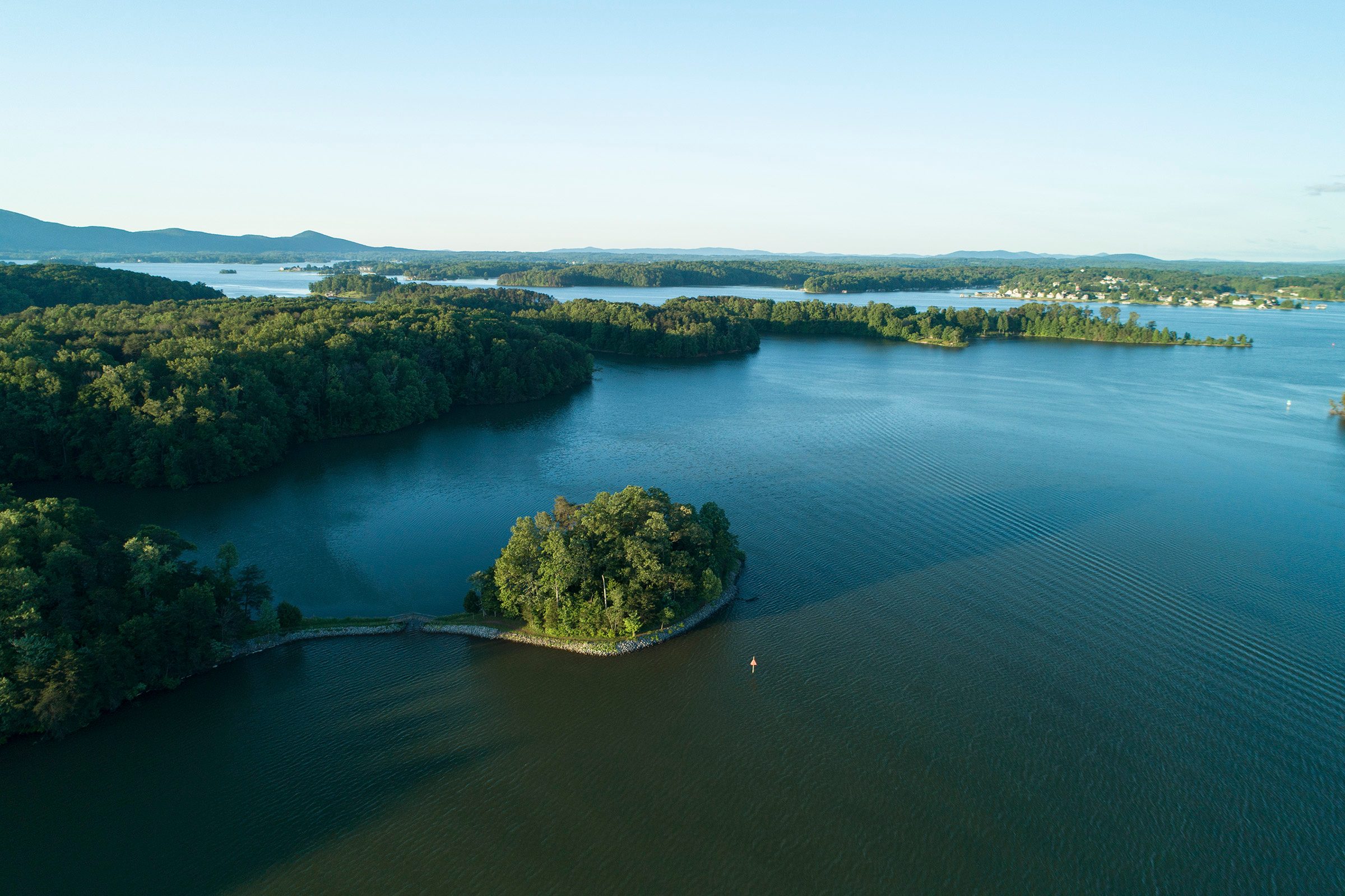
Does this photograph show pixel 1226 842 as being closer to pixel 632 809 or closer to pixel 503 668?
pixel 632 809

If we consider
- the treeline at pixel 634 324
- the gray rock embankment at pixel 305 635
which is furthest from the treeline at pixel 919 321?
the gray rock embankment at pixel 305 635

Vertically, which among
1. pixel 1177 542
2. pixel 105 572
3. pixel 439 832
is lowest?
pixel 439 832

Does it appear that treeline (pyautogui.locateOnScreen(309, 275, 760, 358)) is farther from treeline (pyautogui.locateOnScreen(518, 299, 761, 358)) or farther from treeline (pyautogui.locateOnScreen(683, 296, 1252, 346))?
treeline (pyautogui.locateOnScreen(683, 296, 1252, 346))

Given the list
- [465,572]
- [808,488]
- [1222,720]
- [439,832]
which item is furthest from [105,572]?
[1222,720]

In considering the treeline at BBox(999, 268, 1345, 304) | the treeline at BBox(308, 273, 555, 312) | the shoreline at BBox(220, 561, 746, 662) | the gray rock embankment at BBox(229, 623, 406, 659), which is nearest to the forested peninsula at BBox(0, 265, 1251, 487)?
the treeline at BBox(308, 273, 555, 312)

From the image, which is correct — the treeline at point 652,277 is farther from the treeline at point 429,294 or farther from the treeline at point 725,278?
the treeline at point 429,294
